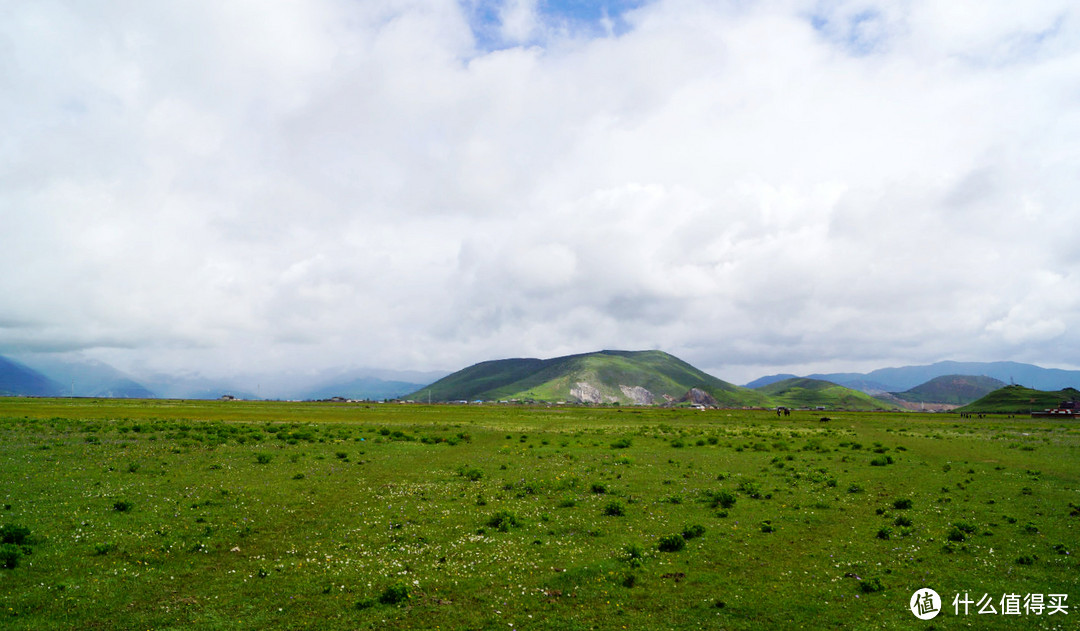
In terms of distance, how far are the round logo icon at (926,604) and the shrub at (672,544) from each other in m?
7.19

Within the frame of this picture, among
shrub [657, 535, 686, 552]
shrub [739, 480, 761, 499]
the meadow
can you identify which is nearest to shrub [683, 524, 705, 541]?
the meadow

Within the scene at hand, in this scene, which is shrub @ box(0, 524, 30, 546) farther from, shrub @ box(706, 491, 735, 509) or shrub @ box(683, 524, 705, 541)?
shrub @ box(706, 491, 735, 509)

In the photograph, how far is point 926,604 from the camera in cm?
1469

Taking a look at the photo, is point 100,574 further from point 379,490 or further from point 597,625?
point 597,625

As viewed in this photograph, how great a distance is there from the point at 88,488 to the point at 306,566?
1799 centimetres

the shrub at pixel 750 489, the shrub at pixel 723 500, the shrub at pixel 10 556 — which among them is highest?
the shrub at pixel 10 556

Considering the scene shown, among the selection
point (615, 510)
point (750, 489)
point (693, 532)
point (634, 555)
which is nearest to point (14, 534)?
point (634, 555)

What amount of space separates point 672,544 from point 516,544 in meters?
6.04

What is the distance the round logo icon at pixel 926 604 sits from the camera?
1411 centimetres

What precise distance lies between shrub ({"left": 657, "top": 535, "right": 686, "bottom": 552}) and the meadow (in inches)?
4.4

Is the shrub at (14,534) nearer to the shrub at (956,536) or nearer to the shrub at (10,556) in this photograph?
the shrub at (10,556)

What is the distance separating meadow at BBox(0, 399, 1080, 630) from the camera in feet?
46.9

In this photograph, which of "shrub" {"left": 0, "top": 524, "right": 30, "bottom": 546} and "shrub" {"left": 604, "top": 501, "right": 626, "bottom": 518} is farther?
"shrub" {"left": 604, "top": 501, "right": 626, "bottom": 518}

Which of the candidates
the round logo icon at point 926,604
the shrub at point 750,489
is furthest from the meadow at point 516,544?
the shrub at point 750,489
